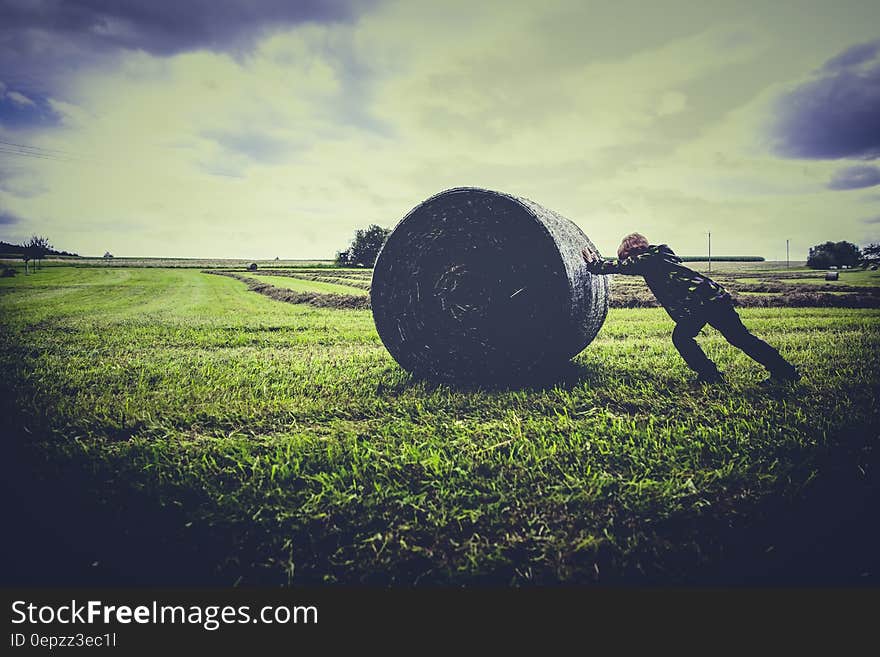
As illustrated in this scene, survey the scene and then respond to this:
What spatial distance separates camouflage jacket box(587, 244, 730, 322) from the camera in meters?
4.59

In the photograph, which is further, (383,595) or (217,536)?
(217,536)

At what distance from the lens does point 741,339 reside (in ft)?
14.8

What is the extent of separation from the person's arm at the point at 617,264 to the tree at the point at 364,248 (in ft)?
103

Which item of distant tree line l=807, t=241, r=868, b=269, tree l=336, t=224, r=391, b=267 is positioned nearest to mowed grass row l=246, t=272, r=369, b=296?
tree l=336, t=224, r=391, b=267

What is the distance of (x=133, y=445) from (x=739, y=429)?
4624 millimetres

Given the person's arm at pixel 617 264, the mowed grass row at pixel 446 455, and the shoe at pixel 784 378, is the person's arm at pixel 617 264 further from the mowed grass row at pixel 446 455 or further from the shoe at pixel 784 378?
the shoe at pixel 784 378

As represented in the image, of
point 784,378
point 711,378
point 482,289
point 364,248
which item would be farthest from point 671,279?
point 364,248

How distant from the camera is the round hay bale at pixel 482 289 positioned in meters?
4.65

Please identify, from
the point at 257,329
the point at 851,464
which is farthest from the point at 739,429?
the point at 257,329

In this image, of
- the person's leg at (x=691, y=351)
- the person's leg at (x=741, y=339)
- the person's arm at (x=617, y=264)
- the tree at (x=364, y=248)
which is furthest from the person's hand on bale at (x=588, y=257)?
the tree at (x=364, y=248)

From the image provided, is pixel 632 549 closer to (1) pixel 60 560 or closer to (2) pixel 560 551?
(2) pixel 560 551

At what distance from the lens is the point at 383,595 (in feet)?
7.16

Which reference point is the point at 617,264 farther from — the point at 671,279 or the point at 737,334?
the point at 737,334

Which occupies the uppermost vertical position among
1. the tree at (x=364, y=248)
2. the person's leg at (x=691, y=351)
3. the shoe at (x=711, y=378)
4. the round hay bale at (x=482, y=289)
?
the tree at (x=364, y=248)
